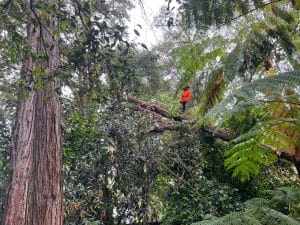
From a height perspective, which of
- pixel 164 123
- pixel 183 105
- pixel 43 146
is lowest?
pixel 43 146

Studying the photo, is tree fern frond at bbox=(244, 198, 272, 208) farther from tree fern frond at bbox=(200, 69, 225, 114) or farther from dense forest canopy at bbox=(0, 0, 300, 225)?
tree fern frond at bbox=(200, 69, 225, 114)

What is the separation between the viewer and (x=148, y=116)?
6.55 meters

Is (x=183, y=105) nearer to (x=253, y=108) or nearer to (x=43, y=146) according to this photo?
(x=43, y=146)

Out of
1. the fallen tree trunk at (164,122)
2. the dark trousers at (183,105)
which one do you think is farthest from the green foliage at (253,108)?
the dark trousers at (183,105)

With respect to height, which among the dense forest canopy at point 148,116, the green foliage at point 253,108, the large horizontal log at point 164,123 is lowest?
the green foliage at point 253,108

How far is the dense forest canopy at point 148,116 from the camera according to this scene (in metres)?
2.62

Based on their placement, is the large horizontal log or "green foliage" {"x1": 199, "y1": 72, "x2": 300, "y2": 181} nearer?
"green foliage" {"x1": 199, "y1": 72, "x2": 300, "y2": 181}

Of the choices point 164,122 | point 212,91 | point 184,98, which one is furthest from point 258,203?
point 164,122

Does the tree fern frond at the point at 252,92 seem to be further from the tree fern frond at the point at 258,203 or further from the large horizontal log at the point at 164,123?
the large horizontal log at the point at 164,123

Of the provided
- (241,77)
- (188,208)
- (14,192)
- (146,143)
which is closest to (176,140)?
(146,143)

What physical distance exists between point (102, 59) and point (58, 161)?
1.23 m

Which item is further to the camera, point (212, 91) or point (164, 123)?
point (164, 123)

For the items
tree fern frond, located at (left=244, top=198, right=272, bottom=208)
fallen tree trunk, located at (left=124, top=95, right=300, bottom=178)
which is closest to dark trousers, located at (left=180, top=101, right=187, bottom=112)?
fallen tree trunk, located at (left=124, top=95, right=300, bottom=178)

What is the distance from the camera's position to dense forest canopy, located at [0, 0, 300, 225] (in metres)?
2.62
